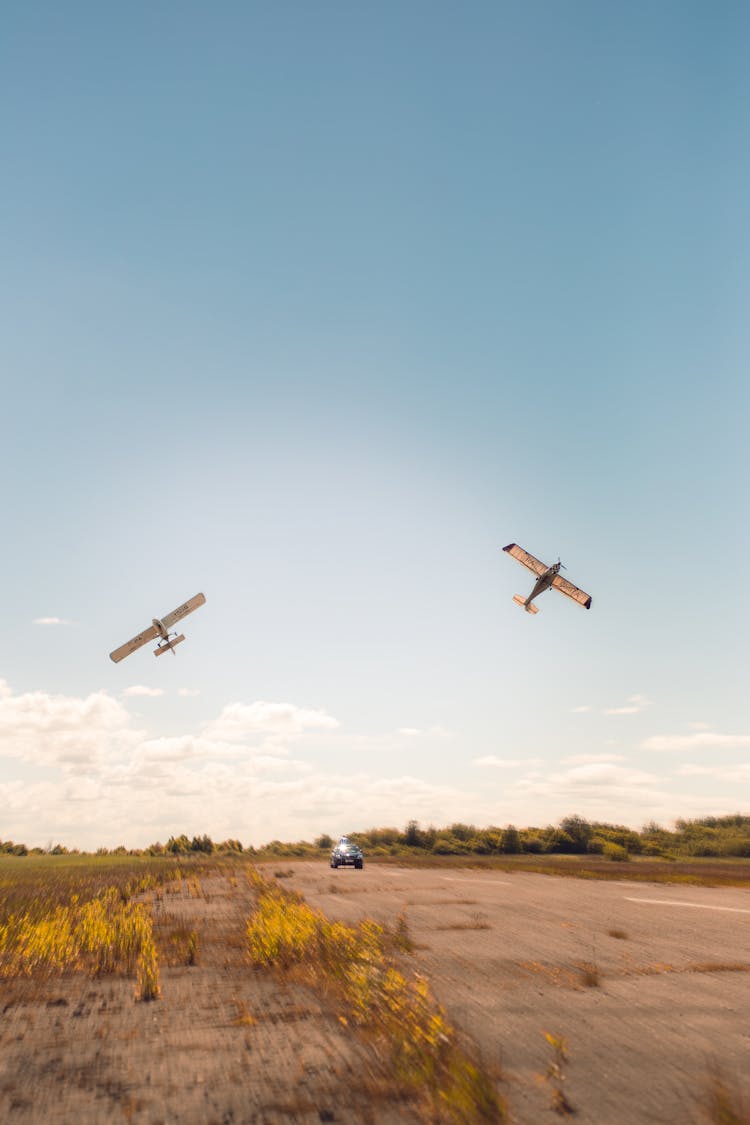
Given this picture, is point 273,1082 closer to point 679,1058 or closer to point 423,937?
point 679,1058

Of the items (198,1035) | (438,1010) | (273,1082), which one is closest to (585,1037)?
(438,1010)

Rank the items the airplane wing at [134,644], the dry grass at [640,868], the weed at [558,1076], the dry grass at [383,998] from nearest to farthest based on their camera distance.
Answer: the weed at [558,1076]
the dry grass at [383,998]
the dry grass at [640,868]
the airplane wing at [134,644]

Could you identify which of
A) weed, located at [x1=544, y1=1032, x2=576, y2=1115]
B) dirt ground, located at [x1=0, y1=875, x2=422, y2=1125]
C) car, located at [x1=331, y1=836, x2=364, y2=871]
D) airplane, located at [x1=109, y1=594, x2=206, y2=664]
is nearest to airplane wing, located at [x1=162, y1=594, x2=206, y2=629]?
airplane, located at [x1=109, y1=594, x2=206, y2=664]

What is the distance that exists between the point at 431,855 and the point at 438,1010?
47820 mm

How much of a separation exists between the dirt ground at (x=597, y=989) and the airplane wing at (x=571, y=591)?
16.5 meters

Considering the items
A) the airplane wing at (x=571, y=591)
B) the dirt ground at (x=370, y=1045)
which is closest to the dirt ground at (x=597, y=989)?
the dirt ground at (x=370, y=1045)

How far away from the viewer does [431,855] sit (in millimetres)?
53562

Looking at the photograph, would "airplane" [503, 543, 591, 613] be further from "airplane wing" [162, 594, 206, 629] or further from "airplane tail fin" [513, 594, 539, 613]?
"airplane wing" [162, 594, 206, 629]

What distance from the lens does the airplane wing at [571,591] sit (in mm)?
36034

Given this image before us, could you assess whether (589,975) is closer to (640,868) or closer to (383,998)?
(383,998)

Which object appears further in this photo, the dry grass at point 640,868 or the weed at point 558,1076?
the dry grass at point 640,868

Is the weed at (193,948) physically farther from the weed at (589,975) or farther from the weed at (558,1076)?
the weed at (558,1076)

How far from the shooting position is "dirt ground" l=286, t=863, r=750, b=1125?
21.9 feet

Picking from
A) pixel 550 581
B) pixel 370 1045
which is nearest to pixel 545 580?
pixel 550 581
